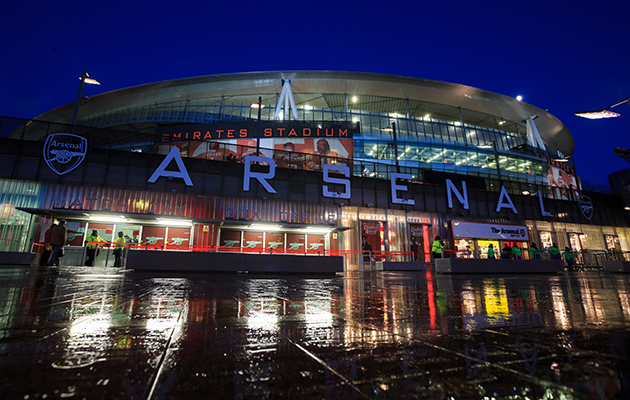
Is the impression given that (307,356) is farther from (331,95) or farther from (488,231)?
(331,95)

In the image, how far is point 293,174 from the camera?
22.9 m

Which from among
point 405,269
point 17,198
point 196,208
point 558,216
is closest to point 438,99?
point 558,216

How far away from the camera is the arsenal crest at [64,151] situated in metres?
18.5

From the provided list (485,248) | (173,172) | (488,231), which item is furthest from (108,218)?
(488,231)

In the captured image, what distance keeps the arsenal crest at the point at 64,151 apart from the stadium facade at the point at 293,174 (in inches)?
3.1

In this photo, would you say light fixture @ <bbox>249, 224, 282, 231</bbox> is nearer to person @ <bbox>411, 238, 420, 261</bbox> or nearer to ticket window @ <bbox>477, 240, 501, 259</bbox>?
person @ <bbox>411, 238, 420, 261</bbox>

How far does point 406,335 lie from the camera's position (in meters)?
1.98

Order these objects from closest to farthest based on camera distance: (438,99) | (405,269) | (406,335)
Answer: (406,335) < (405,269) < (438,99)

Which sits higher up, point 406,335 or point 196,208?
point 196,208

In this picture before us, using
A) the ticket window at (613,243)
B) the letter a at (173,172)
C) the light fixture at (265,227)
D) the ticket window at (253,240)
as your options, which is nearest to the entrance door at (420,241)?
the light fixture at (265,227)

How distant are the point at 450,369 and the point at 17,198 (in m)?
25.0

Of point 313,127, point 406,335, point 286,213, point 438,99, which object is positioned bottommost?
point 406,335

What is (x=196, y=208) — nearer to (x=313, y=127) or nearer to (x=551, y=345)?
(x=313, y=127)

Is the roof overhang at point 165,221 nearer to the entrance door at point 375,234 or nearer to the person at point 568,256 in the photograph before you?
the entrance door at point 375,234
